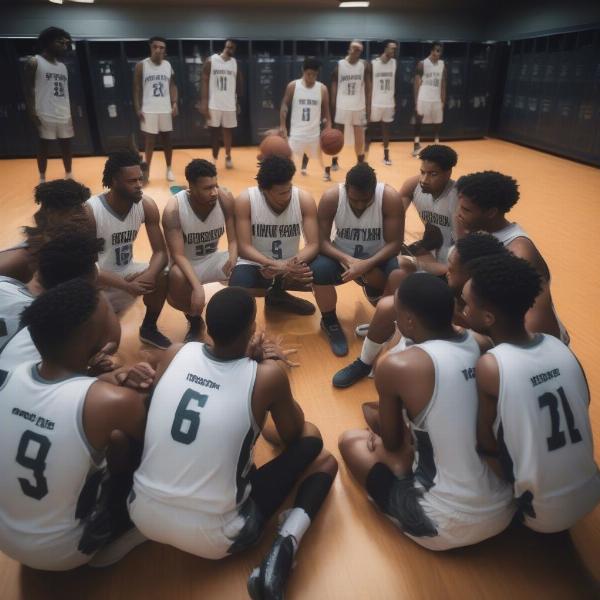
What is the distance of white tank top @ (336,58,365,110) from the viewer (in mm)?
6538

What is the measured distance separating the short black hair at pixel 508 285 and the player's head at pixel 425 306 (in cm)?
10

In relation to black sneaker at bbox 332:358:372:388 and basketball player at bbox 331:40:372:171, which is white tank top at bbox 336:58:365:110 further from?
black sneaker at bbox 332:358:372:388

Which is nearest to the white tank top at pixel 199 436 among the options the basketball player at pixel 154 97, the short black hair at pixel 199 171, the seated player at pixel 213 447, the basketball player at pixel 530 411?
the seated player at pixel 213 447

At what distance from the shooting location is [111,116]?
836cm

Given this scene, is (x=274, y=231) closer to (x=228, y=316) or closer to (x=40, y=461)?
(x=228, y=316)

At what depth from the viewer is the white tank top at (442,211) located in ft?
9.27

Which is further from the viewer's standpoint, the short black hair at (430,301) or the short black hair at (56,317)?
the short black hair at (430,301)

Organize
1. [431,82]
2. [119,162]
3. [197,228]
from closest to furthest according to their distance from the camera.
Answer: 1. [119,162]
2. [197,228]
3. [431,82]

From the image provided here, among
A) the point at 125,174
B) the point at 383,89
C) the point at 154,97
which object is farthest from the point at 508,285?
the point at 383,89

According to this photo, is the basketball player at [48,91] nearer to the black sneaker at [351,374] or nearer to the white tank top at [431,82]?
the black sneaker at [351,374]

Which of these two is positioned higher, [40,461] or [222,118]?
[222,118]

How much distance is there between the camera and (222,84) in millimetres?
6777

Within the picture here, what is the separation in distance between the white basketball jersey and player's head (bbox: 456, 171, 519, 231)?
5.80ft

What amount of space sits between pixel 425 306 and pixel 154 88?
233 inches
